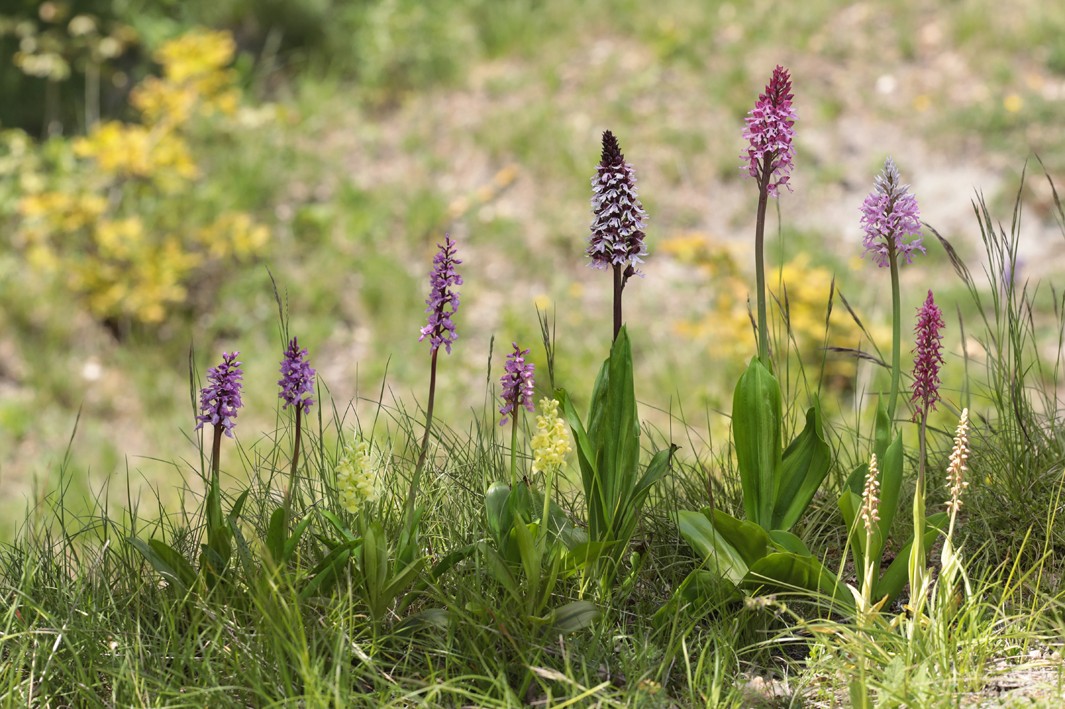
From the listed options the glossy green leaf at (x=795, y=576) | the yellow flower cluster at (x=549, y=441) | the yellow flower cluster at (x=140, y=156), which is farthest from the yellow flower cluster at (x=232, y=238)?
the glossy green leaf at (x=795, y=576)

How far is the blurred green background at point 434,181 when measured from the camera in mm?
6168

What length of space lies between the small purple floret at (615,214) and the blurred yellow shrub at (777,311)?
339 centimetres

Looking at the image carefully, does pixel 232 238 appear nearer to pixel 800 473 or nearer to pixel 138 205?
pixel 138 205

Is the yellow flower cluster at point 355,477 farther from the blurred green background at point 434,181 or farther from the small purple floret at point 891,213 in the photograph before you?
the blurred green background at point 434,181

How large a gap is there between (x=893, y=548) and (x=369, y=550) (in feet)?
4.32

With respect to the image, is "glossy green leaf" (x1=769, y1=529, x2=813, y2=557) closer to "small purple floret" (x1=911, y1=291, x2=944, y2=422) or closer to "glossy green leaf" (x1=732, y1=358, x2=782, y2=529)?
"glossy green leaf" (x1=732, y1=358, x2=782, y2=529)

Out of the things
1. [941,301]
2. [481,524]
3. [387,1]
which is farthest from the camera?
[387,1]

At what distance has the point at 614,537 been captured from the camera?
2.37 metres

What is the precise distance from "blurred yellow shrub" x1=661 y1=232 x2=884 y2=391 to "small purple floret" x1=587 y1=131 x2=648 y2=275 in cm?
339

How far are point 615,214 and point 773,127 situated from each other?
0.37 meters

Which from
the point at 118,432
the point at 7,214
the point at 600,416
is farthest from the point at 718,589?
the point at 7,214

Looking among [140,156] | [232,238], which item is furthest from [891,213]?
[140,156]

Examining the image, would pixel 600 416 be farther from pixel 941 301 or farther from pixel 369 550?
pixel 941 301

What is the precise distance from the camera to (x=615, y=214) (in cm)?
217
